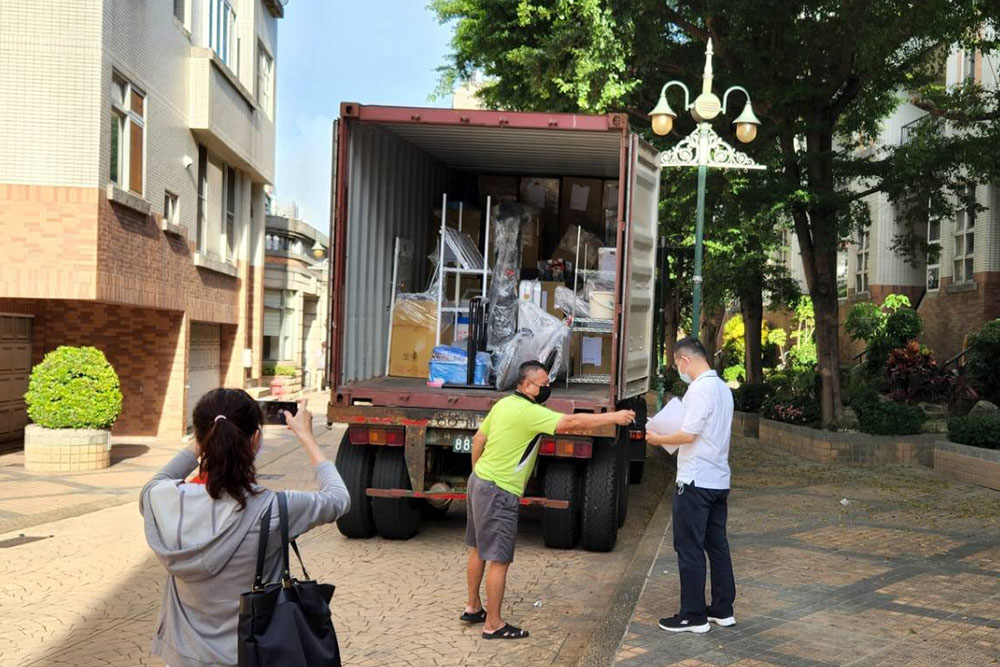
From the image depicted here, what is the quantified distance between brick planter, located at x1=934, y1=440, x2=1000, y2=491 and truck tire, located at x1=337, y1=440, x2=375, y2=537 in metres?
7.79

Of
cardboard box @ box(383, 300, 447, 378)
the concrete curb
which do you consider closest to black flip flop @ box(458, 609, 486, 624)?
the concrete curb

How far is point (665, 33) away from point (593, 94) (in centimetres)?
233

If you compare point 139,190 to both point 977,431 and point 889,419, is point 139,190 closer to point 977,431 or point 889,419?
point 889,419

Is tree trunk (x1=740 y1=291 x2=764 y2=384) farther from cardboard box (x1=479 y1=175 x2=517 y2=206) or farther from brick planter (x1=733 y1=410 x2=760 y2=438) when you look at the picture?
cardboard box (x1=479 y1=175 x2=517 y2=206)

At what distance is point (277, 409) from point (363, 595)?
13.2ft

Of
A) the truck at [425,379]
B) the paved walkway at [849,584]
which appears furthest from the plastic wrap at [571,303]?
the paved walkway at [849,584]

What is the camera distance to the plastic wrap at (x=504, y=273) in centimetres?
962

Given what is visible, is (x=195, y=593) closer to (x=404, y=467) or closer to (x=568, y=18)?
(x=404, y=467)

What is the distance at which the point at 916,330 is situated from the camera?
2038 centimetres

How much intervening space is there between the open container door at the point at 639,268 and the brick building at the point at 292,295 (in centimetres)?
2100

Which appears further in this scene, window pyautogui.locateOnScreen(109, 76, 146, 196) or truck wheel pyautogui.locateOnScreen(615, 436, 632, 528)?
window pyautogui.locateOnScreen(109, 76, 146, 196)

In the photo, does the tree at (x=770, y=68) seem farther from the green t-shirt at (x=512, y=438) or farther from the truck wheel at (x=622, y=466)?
the green t-shirt at (x=512, y=438)

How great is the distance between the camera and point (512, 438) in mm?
6008

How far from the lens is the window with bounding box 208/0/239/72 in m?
19.5
